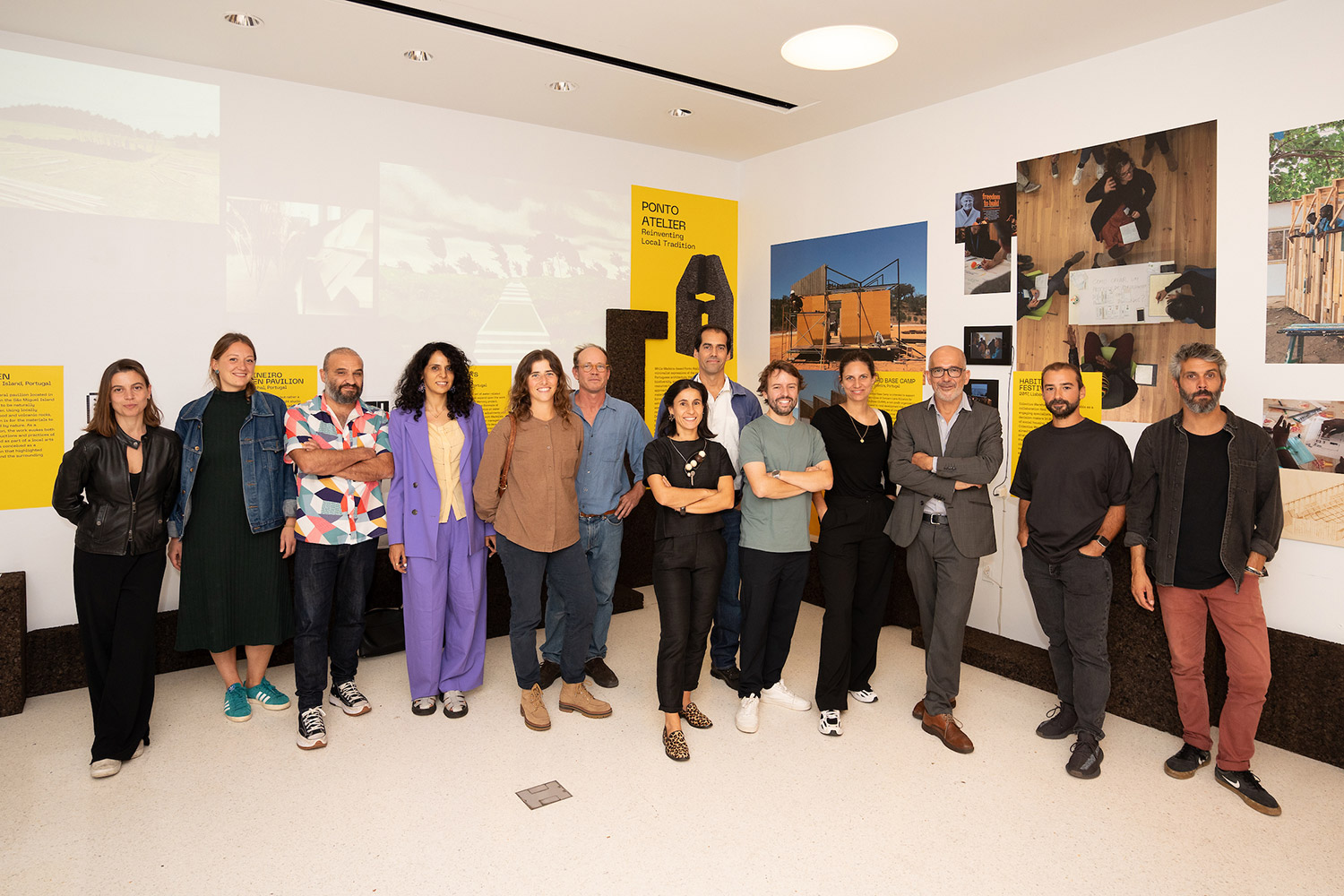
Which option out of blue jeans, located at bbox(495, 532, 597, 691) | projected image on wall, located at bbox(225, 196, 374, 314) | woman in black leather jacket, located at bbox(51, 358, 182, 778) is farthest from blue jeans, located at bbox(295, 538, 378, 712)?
projected image on wall, located at bbox(225, 196, 374, 314)

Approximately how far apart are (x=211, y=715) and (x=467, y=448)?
1.73m

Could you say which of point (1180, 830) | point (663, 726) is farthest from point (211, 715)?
point (1180, 830)

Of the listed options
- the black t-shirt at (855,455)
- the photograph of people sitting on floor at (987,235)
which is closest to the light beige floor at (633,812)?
the black t-shirt at (855,455)

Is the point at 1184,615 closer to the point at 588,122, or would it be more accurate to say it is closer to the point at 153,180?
the point at 588,122

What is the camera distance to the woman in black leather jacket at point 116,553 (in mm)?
3215

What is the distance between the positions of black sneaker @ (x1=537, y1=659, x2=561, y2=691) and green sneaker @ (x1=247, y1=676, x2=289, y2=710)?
122 centimetres

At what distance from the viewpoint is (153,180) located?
13.9 feet

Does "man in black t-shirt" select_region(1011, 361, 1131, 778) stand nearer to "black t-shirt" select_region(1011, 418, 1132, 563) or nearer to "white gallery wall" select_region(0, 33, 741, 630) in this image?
"black t-shirt" select_region(1011, 418, 1132, 563)

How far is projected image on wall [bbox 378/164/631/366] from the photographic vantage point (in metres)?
5.02

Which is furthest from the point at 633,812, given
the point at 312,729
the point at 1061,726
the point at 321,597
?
the point at 1061,726

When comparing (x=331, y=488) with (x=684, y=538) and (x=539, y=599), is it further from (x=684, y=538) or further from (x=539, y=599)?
(x=684, y=538)

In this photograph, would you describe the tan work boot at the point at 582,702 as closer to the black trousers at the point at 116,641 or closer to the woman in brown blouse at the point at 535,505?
the woman in brown blouse at the point at 535,505

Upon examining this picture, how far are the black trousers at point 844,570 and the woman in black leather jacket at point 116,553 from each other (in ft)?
9.41

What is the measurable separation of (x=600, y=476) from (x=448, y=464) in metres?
0.72
